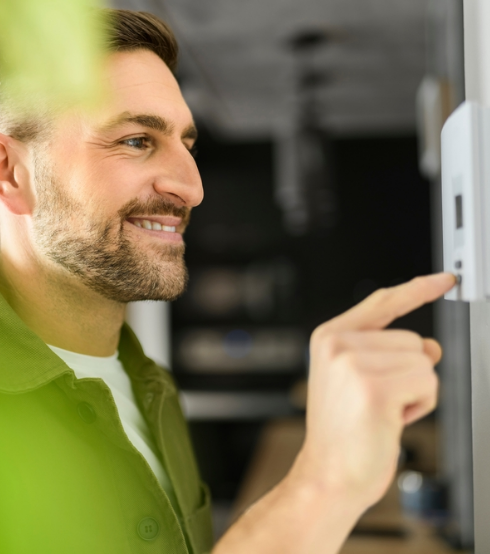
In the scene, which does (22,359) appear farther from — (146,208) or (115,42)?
(115,42)

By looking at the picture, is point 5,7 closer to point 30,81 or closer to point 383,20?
point 30,81

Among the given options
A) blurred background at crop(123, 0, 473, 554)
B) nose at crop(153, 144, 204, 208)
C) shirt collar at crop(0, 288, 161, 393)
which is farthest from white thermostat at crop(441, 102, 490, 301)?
blurred background at crop(123, 0, 473, 554)

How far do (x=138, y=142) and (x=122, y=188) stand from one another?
69 mm

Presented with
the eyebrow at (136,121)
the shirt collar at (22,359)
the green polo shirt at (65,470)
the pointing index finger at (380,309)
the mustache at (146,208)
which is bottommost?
the green polo shirt at (65,470)

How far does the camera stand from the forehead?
2.42 feet

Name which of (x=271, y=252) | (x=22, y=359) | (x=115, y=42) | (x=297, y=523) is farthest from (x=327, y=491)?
(x=271, y=252)

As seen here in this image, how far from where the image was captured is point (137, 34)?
2.59ft

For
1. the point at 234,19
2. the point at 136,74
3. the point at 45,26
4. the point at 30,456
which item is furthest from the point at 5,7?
the point at 234,19

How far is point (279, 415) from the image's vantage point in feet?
13.4

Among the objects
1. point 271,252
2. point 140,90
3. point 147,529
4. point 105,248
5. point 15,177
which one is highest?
point 271,252

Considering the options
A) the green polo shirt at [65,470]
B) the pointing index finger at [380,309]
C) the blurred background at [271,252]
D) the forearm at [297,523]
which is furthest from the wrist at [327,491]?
the blurred background at [271,252]

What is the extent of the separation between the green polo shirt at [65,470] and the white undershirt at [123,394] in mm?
89

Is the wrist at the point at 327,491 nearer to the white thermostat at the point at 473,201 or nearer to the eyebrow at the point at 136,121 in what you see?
the white thermostat at the point at 473,201

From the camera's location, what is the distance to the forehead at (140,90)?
2.42 feet
